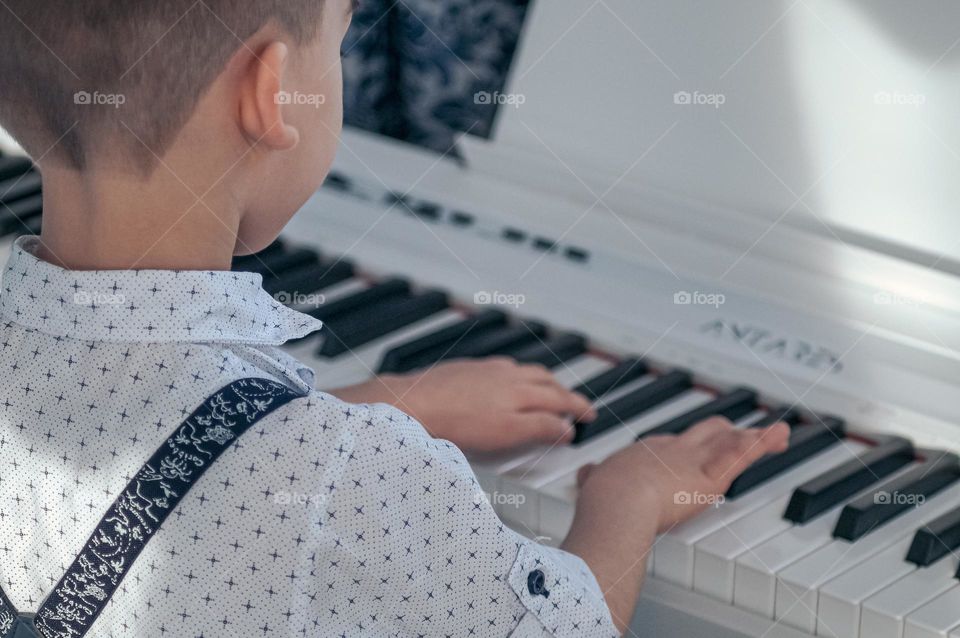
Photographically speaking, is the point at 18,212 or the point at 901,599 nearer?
the point at 901,599

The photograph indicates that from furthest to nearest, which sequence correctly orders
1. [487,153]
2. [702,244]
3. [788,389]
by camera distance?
[487,153] < [702,244] < [788,389]

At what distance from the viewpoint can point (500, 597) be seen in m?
1.16

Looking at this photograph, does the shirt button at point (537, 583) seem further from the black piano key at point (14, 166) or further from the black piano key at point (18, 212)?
the black piano key at point (14, 166)

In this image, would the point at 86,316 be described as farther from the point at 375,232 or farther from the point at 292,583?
the point at 375,232

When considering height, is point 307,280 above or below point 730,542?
above

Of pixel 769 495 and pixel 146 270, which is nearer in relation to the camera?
pixel 146 270

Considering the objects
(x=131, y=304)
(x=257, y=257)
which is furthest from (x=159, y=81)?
(x=257, y=257)

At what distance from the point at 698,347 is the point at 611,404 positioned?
5.7 inches

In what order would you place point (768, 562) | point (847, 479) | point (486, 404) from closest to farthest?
point (768, 562), point (847, 479), point (486, 404)

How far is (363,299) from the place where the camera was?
1.93m

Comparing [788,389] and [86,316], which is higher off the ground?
[86,316]

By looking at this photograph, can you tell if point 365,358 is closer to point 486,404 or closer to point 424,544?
point 486,404

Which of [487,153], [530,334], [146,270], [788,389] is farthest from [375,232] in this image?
[146,270]

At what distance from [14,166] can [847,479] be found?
147 centimetres
